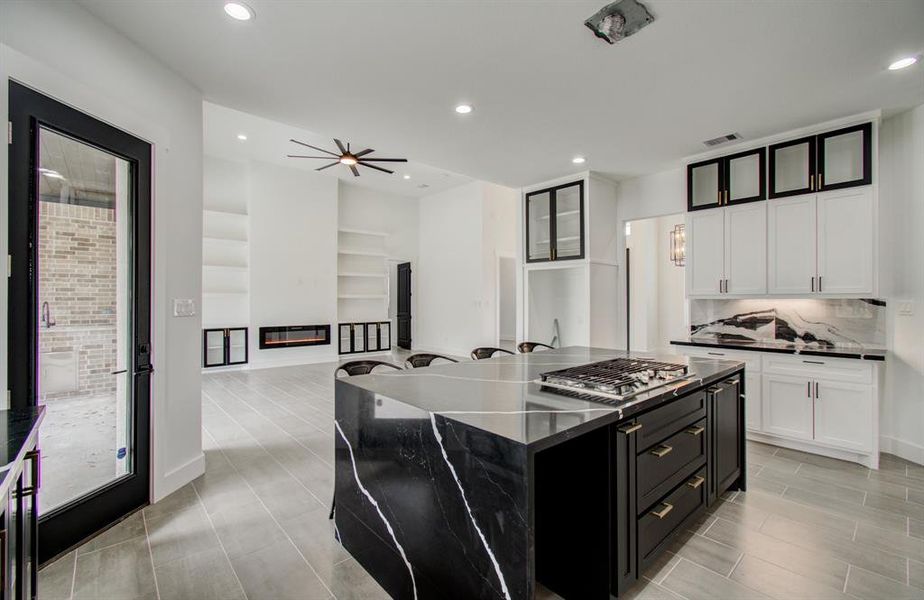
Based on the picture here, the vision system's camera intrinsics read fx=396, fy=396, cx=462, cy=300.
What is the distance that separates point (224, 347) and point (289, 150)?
11.9 ft

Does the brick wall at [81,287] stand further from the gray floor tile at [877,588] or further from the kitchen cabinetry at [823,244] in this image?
the kitchen cabinetry at [823,244]

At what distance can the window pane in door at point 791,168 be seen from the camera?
354cm

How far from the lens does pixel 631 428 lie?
1.63m

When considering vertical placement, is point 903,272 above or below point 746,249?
below

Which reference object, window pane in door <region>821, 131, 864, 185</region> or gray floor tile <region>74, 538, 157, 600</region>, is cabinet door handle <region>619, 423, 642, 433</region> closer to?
gray floor tile <region>74, 538, 157, 600</region>

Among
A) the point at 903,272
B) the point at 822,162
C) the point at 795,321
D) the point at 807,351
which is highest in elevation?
the point at 822,162

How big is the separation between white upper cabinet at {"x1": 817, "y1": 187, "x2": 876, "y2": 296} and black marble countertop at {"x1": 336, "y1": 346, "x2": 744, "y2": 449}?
1.66 metres

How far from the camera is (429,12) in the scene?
211 cm

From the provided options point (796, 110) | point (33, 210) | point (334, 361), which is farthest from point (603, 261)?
point (334, 361)

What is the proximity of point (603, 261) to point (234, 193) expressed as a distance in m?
6.66

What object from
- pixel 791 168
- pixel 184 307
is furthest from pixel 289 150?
pixel 791 168

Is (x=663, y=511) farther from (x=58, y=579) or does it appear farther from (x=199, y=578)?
(x=58, y=579)

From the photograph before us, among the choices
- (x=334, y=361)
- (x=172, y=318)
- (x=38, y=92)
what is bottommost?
(x=334, y=361)

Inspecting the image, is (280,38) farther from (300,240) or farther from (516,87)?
(300,240)
